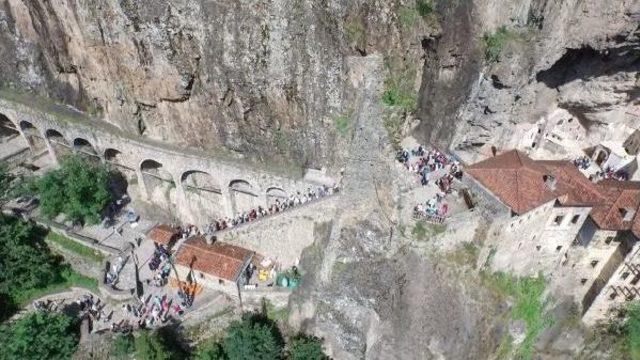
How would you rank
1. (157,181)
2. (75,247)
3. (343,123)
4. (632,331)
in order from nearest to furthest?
(632,331), (343,123), (75,247), (157,181)

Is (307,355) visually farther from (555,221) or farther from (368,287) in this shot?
(555,221)

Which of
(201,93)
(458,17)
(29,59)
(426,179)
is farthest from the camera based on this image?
(29,59)

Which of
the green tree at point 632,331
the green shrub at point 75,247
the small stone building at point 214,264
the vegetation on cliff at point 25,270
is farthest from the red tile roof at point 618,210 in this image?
the vegetation on cliff at point 25,270

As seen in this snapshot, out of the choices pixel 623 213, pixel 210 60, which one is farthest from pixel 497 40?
pixel 210 60

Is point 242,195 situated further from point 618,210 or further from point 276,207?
point 618,210

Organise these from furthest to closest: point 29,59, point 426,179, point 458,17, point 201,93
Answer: point 29,59, point 201,93, point 426,179, point 458,17

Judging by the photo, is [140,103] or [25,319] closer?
[25,319]

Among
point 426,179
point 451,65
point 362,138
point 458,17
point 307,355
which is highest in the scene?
point 458,17

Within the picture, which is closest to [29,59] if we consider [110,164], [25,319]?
[110,164]
